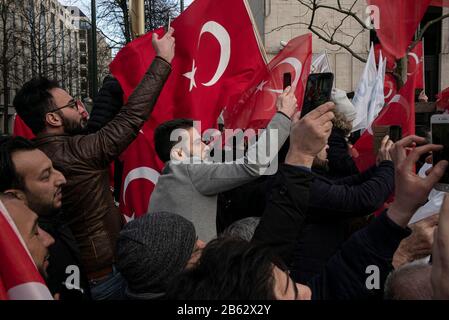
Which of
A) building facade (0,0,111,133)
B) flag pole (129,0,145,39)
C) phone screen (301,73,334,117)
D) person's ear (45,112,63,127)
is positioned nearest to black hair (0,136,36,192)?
person's ear (45,112,63,127)

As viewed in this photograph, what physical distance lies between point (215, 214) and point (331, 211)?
0.55 metres

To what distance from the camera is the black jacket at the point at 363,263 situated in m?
1.59

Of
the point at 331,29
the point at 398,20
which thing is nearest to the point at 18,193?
the point at 398,20

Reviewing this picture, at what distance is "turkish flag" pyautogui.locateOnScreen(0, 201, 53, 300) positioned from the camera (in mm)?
1266

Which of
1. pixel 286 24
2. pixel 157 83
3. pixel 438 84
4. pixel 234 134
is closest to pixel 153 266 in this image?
pixel 157 83

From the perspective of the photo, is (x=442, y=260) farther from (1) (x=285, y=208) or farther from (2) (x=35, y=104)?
(2) (x=35, y=104)

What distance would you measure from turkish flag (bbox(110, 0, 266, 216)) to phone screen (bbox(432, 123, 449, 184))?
1.98 metres

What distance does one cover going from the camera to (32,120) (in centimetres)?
267

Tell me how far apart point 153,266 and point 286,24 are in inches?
666

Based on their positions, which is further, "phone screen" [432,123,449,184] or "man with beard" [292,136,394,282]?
"man with beard" [292,136,394,282]

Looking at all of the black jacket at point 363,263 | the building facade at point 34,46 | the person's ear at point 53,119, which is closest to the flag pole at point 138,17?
the person's ear at point 53,119

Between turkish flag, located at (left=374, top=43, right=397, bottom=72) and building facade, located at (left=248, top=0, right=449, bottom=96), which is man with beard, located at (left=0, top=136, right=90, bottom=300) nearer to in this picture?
turkish flag, located at (left=374, top=43, right=397, bottom=72)

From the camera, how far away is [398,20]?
399 centimetres

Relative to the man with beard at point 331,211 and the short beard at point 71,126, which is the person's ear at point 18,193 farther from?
the man with beard at point 331,211
